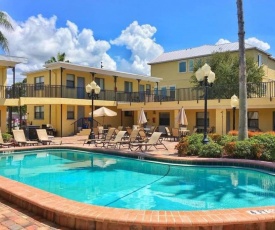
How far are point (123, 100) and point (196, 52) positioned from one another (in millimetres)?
11561

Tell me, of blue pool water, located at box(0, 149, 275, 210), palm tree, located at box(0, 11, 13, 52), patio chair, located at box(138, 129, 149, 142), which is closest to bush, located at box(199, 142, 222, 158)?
blue pool water, located at box(0, 149, 275, 210)

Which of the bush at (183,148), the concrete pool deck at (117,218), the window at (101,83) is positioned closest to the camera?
the concrete pool deck at (117,218)

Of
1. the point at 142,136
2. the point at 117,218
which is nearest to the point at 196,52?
the point at 142,136

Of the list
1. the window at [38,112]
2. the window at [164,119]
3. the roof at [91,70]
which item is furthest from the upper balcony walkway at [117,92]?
the window at [38,112]

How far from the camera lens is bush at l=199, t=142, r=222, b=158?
1256cm

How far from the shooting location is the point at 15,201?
5777 mm

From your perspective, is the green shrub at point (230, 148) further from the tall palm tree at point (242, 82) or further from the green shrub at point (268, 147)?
the tall palm tree at point (242, 82)

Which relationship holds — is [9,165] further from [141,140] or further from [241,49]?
[241,49]

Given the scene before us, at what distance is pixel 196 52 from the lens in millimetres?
36094

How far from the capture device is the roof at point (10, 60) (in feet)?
69.4

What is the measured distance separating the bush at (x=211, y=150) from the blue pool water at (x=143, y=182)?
1167mm

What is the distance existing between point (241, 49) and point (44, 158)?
10588 millimetres

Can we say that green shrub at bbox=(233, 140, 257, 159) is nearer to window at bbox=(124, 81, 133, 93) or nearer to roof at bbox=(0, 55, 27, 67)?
roof at bbox=(0, 55, 27, 67)

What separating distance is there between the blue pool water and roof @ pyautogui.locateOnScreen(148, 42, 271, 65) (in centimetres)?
2364
